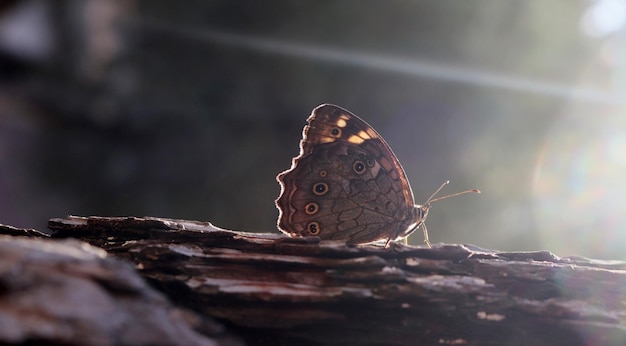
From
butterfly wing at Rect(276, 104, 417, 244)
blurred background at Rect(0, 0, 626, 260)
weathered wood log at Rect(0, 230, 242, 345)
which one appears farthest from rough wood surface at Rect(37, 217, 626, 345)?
blurred background at Rect(0, 0, 626, 260)

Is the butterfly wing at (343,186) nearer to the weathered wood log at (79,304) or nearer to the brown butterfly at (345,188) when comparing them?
the brown butterfly at (345,188)

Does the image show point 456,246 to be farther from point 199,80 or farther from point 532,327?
point 199,80

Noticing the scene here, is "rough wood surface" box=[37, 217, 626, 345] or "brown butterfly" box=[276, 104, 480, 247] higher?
"brown butterfly" box=[276, 104, 480, 247]

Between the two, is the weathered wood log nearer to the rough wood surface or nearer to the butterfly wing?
the rough wood surface

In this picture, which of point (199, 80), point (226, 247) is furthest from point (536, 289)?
point (199, 80)

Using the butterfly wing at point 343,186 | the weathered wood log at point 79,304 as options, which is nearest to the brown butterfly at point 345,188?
the butterfly wing at point 343,186

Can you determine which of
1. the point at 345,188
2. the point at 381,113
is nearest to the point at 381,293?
the point at 345,188

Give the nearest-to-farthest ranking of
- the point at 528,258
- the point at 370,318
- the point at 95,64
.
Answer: the point at 370,318 < the point at 528,258 < the point at 95,64
